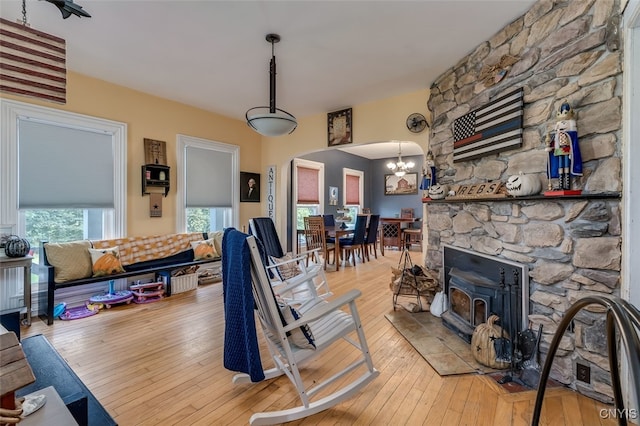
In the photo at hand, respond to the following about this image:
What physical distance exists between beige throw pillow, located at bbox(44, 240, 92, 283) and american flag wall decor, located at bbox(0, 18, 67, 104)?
205 centimetres

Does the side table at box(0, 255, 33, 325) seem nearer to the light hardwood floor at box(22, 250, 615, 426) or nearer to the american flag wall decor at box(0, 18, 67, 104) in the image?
the light hardwood floor at box(22, 250, 615, 426)

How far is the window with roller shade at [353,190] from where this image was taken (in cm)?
827

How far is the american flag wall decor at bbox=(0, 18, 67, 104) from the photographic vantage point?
1.62 metres

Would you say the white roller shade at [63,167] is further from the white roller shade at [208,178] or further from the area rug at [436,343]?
the area rug at [436,343]

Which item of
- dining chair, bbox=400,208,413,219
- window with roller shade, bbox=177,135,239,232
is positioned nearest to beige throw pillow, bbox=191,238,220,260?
window with roller shade, bbox=177,135,239,232

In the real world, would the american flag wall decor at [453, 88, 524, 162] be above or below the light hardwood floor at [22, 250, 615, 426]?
above

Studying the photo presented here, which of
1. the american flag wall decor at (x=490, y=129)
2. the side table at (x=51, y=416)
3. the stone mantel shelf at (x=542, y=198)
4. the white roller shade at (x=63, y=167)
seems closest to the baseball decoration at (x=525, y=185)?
the stone mantel shelf at (x=542, y=198)

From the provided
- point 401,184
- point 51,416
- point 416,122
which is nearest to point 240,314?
point 51,416

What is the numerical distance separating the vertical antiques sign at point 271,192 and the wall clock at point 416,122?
2.64m

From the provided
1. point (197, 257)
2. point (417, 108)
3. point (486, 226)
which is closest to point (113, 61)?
point (197, 257)

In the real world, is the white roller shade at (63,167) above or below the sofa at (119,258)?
above

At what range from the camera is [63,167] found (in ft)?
10.8

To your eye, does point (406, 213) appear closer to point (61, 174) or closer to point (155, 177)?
point (155, 177)

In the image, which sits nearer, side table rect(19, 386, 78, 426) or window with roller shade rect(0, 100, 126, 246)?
side table rect(19, 386, 78, 426)
